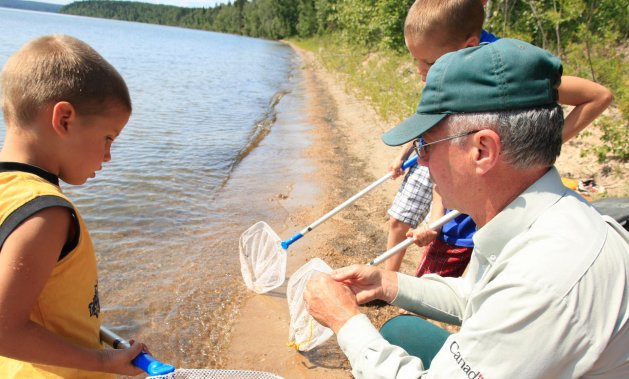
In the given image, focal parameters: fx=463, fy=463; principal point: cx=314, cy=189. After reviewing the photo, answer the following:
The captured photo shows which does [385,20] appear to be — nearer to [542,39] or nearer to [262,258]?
[542,39]

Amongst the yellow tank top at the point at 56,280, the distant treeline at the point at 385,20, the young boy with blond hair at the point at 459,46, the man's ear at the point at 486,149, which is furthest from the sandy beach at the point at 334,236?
the distant treeline at the point at 385,20

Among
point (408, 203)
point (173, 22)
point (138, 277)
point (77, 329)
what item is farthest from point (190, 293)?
point (173, 22)

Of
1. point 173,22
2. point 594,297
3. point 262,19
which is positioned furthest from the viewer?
point 173,22

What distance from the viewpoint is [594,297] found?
123 centimetres

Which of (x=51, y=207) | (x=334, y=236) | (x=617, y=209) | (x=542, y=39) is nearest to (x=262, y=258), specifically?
(x=334, y=236)

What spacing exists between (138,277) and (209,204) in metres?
2.21

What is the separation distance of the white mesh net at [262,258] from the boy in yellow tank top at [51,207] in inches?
91.2

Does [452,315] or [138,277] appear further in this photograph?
[138,277]

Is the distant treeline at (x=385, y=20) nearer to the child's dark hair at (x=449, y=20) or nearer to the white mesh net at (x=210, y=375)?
the child's dark hair at (x=449, y=20)

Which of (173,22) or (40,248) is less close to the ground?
(40,248)

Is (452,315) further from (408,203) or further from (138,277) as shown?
(138,277)

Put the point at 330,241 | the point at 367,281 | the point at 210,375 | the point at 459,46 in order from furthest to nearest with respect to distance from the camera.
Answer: the point at 330,241, the point at 459,46, the point at 367,281, the point at 210,375

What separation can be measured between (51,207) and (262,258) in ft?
9.21

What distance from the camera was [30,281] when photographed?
142 centimetres
